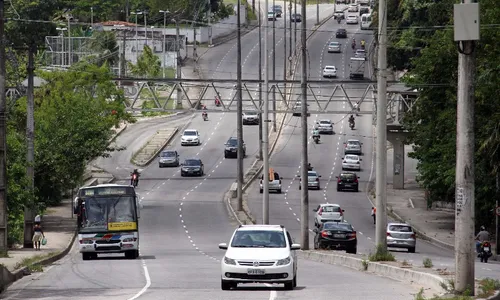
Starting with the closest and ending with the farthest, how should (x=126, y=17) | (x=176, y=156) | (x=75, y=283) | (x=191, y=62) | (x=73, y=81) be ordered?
(x=75, y=283) < (x=73, y=81) < (x=176, y=156) < (x=191, y=62) < (x=126, y=17)

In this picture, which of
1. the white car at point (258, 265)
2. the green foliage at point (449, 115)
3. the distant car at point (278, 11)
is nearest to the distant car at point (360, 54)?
the distant car at point (278, 11)

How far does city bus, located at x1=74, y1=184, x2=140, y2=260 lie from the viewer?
4041 centimetres

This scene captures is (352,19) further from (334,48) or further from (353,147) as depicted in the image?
(353,147)

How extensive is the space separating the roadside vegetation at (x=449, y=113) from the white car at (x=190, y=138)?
32.1 m

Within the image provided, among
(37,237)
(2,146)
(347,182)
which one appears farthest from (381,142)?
(347,182)

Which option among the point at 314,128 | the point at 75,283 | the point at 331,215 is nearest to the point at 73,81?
the point at 331,215

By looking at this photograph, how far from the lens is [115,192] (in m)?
41.1

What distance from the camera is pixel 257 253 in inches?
981

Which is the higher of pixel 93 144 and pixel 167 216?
pixel 93 144

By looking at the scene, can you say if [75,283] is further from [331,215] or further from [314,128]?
[314,128]

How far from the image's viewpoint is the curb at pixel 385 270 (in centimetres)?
2430

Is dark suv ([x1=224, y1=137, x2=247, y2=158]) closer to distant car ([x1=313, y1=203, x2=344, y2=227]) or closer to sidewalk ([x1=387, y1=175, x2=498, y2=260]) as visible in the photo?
sidewalk ([x1=387, y1=175, x2=498, y2=260])

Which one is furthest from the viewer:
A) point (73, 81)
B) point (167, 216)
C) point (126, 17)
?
Answer: point (126, 17)

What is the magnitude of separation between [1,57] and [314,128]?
3107 inches
